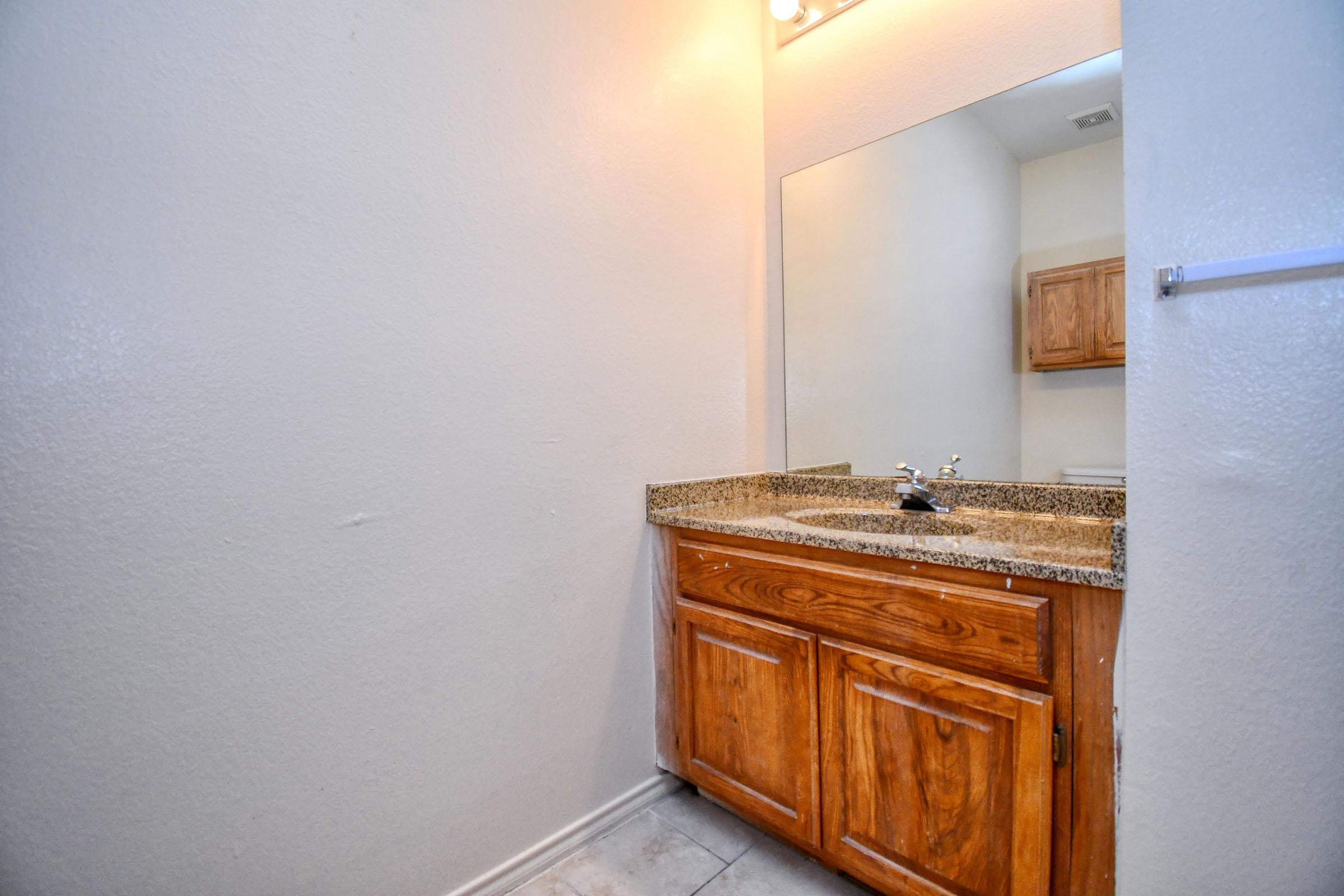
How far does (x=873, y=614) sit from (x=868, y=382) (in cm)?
86

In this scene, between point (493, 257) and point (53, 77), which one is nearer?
point (53, 77)

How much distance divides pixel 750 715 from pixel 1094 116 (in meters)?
1.61

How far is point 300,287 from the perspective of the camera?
1108 millimetres

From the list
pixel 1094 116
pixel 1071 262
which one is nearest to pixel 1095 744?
pixel 1071 262

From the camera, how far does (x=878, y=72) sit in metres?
1.72

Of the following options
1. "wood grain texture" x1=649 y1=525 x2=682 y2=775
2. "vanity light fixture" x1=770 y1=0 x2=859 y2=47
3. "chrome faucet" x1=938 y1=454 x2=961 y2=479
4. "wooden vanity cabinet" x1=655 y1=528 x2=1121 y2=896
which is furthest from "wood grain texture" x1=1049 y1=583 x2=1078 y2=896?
"vanity light fixture" x1=770 y1=0 x2=859 y2=47

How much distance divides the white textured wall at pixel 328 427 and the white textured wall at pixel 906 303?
18.6 inches

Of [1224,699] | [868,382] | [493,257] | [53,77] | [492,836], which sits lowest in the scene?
[492,836]

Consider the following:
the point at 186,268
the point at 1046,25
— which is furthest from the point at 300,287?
the point at 1046,25

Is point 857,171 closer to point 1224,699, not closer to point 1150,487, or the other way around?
point 1150,487

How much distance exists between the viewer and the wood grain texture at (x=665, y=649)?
65.1 inches

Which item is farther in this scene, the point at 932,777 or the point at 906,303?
the point at 906,303

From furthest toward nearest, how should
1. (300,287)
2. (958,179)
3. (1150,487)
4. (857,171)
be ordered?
(857,171), (958,179), (300,287), (1150,487)

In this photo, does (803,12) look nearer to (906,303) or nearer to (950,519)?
(906,303)
